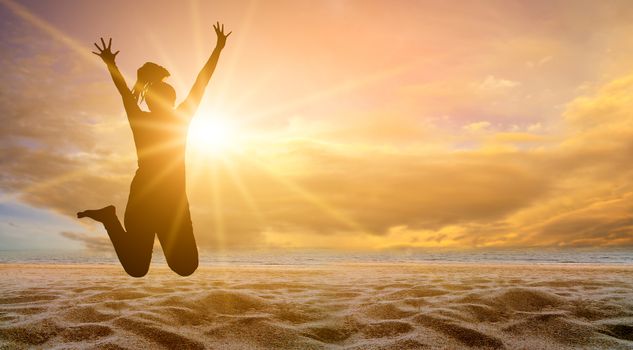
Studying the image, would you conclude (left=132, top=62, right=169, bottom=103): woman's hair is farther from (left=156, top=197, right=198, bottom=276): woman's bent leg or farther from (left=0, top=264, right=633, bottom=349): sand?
(left=0, top=264, right=633, bottom=349): sand

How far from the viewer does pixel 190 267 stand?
4.53 m

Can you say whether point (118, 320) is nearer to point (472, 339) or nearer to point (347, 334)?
point (347, 334)

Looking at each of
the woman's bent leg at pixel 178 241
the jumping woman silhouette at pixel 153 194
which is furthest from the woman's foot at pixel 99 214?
the woman's bent leg at pixel 178 241

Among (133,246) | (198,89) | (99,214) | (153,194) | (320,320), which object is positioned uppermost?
(198,89)

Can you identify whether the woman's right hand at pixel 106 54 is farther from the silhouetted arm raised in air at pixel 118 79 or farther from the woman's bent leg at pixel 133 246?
the woman's bent leg at pixel 133 246

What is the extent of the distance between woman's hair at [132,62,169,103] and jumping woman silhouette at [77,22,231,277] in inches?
0.5

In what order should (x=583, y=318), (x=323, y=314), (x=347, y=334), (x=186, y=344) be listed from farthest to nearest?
(x=323, y=314) → (x=583, y=318) → (x=347, y=334) → (x=186, y=344)

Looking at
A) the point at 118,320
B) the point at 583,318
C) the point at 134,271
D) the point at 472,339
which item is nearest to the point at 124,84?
the point at 134,271

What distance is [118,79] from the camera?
4660mm

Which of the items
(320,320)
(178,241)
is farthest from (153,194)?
(320,320)

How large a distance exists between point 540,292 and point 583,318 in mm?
1149

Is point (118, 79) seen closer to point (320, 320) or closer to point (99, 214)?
point (99, 214)

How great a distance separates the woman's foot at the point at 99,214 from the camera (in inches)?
183

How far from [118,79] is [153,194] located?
1449 mm
